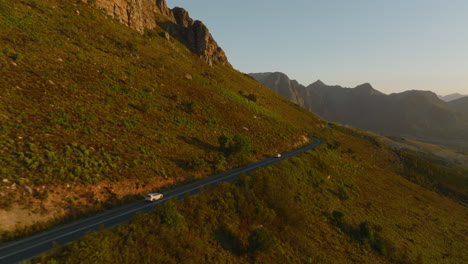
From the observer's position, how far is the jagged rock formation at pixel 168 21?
6800 centimetres

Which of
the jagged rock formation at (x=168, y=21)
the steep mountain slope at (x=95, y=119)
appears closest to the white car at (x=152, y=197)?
the steep mountain slope at (x=95, y=119)

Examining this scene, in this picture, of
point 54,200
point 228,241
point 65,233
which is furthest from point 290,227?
point 54,200

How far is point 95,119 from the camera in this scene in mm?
27844

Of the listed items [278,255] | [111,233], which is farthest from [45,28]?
[278,255]

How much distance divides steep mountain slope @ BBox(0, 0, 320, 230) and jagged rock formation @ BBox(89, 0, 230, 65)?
15.3 feet

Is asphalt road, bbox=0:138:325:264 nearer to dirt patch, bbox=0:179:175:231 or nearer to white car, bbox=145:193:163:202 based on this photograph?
white car, bbox=145:193:163:202

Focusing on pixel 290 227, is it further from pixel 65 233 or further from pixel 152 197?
pixel 65 233

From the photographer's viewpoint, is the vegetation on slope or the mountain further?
the mountain

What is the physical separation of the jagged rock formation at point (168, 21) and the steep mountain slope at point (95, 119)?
4663 millimetres

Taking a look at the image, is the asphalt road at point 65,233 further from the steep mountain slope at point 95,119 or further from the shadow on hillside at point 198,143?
the shadow on hillside at point 198,143

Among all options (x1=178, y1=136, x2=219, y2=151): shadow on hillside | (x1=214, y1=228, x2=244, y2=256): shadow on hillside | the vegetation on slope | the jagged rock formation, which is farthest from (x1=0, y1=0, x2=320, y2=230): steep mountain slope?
(x1=214, y1=228, x2=244, y2=256): shadow on hillside

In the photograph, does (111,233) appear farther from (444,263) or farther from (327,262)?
(444,263)

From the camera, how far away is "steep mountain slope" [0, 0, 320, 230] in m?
18.2

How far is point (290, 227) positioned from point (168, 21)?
9834cm
